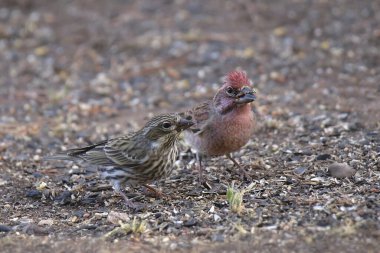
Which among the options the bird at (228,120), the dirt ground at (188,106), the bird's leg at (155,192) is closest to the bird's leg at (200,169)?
the bird at (228,120)

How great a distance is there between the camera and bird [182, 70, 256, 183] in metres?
7.17

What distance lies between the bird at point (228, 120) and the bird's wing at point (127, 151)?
778 millimetres

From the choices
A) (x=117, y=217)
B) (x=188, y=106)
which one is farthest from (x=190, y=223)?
(x=188, y=106)

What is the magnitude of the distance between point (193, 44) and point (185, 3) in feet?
5.98

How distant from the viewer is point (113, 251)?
554cm

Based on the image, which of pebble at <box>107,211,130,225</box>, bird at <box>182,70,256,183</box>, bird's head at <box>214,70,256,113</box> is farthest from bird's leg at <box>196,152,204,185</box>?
pebble at <box>107,211,130,225</box>

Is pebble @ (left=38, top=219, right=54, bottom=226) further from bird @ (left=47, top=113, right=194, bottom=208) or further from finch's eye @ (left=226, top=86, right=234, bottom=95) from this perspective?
finch's eye @ (left=226, top=86, right=234, bottom=95)

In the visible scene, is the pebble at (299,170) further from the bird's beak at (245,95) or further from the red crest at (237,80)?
the red crest at (237,80)

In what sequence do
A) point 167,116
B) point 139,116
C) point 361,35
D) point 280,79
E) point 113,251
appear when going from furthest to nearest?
point 361,35 < point 280,79 < point 139,116 < point 167,116 < point 113,251

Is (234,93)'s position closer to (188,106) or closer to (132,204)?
(132,204)

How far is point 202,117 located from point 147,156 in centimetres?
96

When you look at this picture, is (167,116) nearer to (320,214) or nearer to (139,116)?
(320,214)

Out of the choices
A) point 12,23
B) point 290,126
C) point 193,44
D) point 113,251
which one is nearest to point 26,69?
point 12,23

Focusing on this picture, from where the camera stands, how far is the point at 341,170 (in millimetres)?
6926
